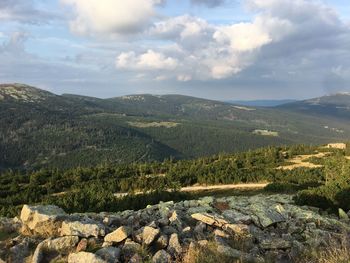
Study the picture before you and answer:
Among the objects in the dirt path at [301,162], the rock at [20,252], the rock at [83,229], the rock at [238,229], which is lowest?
the dirt path at [301,162]

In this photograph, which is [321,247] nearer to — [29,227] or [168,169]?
[29,227]

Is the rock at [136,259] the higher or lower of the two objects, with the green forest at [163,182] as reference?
higher

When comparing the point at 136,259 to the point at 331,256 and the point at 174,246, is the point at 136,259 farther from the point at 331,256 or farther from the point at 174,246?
the point at 331,256

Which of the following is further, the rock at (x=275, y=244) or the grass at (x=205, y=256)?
the rock at (x=275, y=244)

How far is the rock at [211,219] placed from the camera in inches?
699

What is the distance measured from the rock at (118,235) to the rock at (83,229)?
0.56 m

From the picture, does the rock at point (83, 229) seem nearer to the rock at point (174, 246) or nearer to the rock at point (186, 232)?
the rock at point (174, 246)

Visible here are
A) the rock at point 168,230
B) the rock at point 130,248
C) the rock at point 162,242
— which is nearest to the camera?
the rock at point 130,248

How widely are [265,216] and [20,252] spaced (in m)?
11.9

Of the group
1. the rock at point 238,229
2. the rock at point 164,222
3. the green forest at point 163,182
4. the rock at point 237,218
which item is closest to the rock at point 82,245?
the rock at point 164,222

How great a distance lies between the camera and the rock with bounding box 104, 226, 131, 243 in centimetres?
1514

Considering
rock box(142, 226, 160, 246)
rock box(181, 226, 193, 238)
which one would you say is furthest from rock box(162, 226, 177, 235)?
rock box(142, 226, 160, 246)

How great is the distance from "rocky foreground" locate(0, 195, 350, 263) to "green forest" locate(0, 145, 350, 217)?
50.6 ft

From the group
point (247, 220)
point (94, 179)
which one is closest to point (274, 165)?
point (94, 179)
